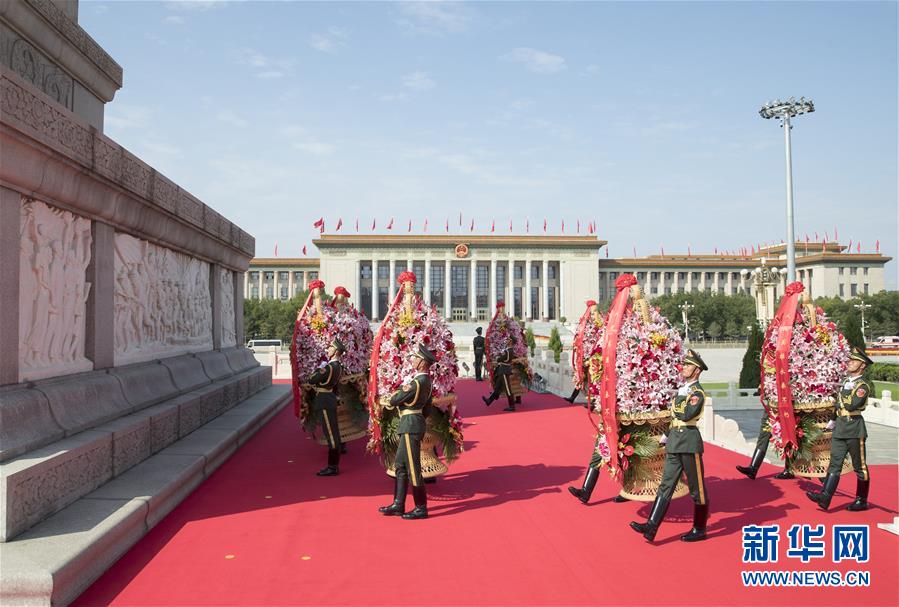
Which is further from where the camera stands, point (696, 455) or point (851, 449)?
point (851, 449)

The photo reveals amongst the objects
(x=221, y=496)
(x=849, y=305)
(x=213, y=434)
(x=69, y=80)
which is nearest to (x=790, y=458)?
(x=221, y=496)

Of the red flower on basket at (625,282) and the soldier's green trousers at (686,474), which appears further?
the red flower on basket at (625,282)

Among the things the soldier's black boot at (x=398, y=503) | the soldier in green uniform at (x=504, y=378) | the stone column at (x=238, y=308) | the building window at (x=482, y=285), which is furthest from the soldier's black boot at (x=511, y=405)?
the building window at (x=482, y=285)

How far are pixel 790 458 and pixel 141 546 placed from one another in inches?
238

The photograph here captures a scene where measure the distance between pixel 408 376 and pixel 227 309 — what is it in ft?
23.4

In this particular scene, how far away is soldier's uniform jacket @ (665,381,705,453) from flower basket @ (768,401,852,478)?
6.98ft

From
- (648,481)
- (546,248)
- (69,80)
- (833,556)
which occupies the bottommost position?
(833,556)

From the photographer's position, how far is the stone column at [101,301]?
19.4 feet

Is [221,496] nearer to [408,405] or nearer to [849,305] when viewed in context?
[408,405]

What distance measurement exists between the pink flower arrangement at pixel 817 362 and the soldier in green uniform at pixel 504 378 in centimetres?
663

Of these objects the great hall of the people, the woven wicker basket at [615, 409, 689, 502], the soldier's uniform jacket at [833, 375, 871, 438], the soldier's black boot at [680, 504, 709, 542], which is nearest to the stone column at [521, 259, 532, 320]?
the great hall of the people

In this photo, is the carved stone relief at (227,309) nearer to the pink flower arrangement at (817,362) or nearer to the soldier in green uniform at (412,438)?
the soldier in green uniform at (412,438)

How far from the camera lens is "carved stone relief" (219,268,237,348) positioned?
11.1 metres

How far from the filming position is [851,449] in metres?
5.61
